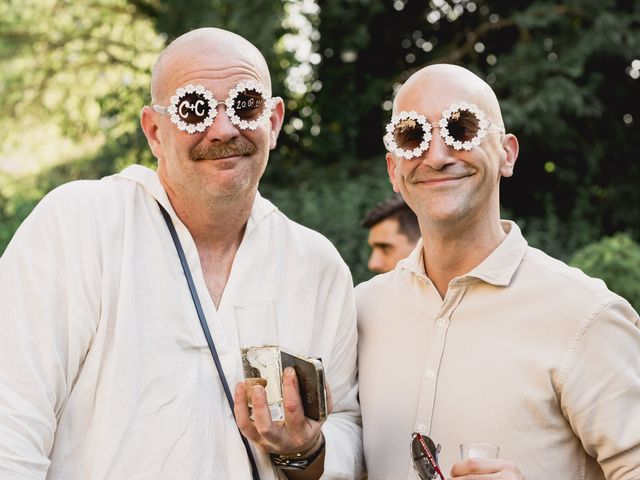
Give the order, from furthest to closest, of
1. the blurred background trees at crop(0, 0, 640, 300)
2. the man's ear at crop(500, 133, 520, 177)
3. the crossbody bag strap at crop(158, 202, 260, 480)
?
1. the blurred background trees at crop(0, 0, 640, 300)
2. the man's ear at crop(500, 133, 520, 177)
3. the crossbody bag strap at crop(158, 202, 260, 480)

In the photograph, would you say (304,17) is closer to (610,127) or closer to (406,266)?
(610,127)

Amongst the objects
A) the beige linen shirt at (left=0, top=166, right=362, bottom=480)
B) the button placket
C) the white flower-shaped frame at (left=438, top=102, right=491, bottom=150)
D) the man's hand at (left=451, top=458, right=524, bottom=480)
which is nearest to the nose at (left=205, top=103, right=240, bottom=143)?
the beige linen shirt at (left=0, top=166, right=362, bottom=480)

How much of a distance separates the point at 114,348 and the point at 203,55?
1233 mm

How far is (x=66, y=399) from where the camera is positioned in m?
3.30

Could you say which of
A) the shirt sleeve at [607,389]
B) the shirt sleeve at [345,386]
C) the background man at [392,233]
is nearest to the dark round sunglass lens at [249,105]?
the shirt sleeve at [345,386]

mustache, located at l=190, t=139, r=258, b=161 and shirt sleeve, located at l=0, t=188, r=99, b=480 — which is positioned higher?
mustache, located at l=190, t=139, r=258, b=161

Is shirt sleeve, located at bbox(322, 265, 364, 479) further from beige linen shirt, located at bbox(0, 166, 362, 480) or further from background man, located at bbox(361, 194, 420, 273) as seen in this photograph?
background man, located at bbox(361, 194, 420, 273)

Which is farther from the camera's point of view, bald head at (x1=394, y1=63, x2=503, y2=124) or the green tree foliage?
the green tree foliage

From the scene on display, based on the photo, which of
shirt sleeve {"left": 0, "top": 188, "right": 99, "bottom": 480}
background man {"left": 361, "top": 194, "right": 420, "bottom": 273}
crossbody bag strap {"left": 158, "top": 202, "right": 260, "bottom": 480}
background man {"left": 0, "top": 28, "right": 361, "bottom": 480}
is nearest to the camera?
shirt sleeve {"left": 0, "top": 188, "right": 99, "bottom": 480}

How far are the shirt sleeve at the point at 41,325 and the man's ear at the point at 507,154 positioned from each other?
1719 millimetres

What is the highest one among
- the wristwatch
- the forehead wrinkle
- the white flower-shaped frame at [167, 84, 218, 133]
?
the forehead wrinkle

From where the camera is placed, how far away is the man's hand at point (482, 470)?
2936mm

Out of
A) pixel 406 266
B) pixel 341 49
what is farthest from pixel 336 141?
pixel 406 266

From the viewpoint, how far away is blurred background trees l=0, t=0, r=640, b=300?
1275 centimetres
